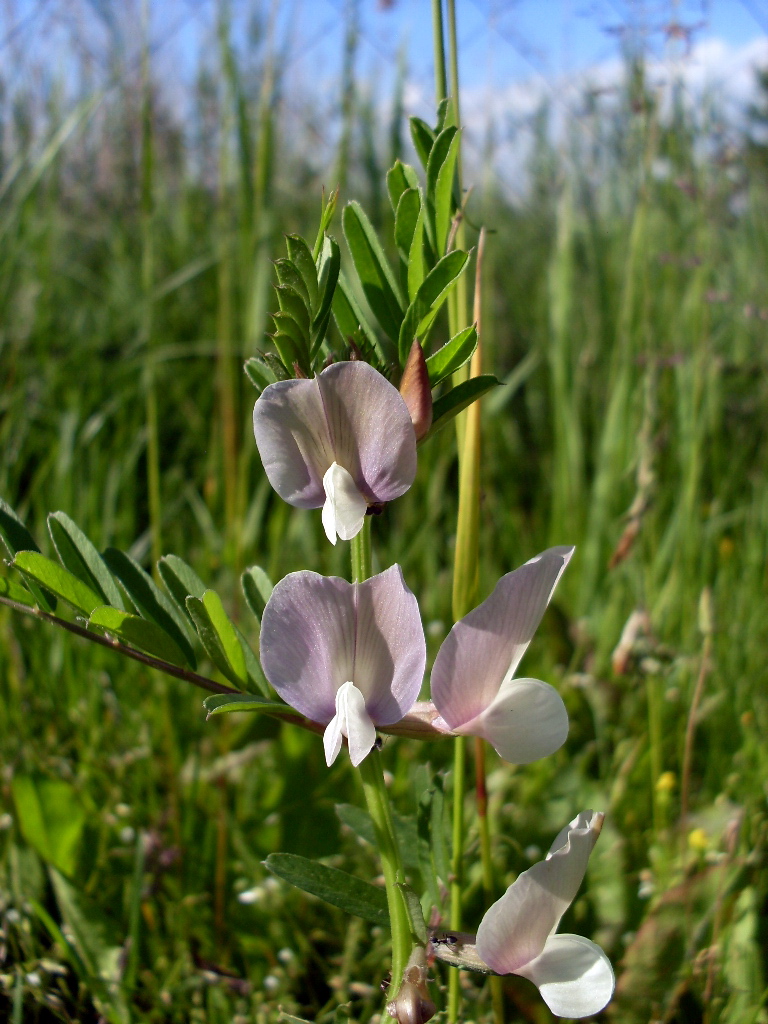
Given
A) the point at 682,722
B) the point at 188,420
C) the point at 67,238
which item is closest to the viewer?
the point at 682,722

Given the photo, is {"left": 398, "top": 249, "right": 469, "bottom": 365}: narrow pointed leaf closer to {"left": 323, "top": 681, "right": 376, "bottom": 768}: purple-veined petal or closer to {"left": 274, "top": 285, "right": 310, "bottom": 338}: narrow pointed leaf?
{"left": 274, "top": 285, "right": 310, "bottom": 338}: narrow pointed leaf

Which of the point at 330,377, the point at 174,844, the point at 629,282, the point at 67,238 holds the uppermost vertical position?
the point at 67,238

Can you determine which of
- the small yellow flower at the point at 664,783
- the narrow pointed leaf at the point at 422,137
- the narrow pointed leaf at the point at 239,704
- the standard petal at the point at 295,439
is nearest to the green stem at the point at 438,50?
the narrow pointed leaf at the point at 422,137

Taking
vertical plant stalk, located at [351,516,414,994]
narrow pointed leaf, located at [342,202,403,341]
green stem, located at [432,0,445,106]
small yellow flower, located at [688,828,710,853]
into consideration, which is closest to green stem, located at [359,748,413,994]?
vertical plant stalk, located at [351,516,414,994]

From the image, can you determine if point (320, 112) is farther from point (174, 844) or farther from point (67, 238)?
point (174, 844)

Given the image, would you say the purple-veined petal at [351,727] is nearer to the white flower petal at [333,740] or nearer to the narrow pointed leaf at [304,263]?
the white flower petal at [333,740]

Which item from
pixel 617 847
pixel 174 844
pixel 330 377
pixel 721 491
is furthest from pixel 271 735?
pixel 721 491

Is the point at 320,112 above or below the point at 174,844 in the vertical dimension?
above
